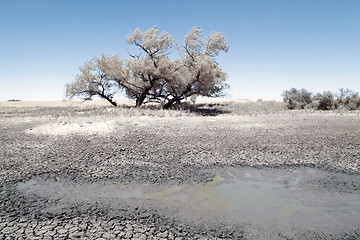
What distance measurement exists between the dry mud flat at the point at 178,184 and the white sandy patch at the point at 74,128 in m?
0.10

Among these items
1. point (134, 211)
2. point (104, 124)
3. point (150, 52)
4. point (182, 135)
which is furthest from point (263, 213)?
point (150, 52)

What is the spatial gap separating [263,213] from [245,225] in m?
0.68

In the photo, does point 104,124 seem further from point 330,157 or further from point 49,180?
point 330,157

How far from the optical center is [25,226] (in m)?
4.68

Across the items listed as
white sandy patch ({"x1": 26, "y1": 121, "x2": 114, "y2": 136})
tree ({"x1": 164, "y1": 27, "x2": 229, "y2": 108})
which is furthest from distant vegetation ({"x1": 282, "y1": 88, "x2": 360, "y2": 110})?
white sandy patch ({"x1": 26, "y1": 121, "x2": 114, "y2": 136})

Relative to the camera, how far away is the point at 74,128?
1286 cm

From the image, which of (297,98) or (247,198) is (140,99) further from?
(247,198)

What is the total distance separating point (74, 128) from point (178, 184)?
807 centimetres

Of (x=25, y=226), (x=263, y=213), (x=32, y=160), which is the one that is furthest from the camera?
(x=32, y=160)

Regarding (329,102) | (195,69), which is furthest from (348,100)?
(195,69)

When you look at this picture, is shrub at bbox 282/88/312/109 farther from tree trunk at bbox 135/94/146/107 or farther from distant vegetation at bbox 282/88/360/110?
tree trunk at bbox 135/94/146/107

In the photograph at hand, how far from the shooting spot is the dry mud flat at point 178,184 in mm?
4707

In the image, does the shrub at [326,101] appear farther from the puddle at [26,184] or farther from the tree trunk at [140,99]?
the puddle at [26,184]

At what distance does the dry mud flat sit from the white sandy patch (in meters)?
0.10
